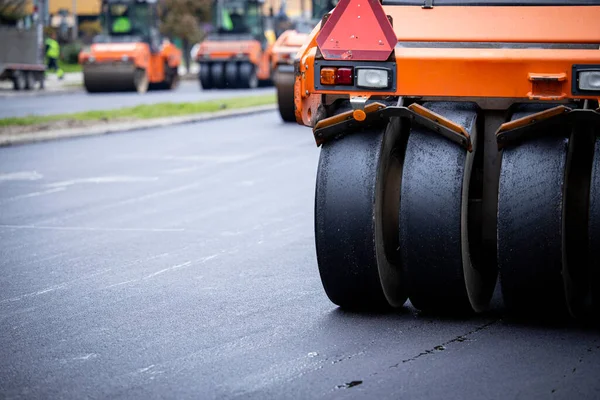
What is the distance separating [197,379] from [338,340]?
1.00 metres

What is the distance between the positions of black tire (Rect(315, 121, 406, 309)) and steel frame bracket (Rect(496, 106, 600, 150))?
69cm

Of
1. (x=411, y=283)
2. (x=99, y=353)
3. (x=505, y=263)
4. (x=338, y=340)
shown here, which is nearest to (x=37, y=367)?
(x=99, y=353)

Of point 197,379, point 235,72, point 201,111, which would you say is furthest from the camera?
point 235,72

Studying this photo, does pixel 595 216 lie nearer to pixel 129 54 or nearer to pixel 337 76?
pixel 337 76

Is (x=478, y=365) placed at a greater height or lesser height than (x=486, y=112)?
lesser

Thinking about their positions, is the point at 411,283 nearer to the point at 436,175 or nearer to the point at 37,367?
the point at 436,175

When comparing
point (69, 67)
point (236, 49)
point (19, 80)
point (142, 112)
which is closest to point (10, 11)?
point (19, 80)

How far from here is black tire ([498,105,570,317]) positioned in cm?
626

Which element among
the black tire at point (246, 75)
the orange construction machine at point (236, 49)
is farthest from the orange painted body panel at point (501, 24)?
the black tire at point (246, 75)

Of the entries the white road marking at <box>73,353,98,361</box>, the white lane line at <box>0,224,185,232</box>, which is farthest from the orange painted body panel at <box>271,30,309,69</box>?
the white road marking at <box>73,353,98,361</box>

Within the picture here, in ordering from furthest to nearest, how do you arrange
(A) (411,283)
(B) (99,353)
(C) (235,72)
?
(C) (235,72) → (A) (411,283) → (B) (99,353)

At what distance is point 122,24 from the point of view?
40.6 m

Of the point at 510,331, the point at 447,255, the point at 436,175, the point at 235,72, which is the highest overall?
the point at 436,175

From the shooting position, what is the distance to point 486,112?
22.1 ft
